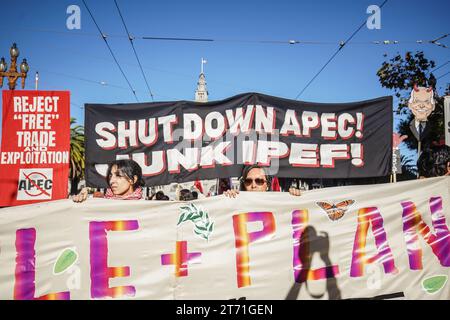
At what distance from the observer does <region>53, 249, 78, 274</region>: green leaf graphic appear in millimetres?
→ 2882

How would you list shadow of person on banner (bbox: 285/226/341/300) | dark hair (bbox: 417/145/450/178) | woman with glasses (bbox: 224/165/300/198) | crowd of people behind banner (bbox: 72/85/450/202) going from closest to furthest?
shadow of person on banner (bbox: 285/226/341/300), crowd of people behind banner (bbox: 72/85/450/202), woman with glasses (bbox: 224/165/300/198), dark hair (bbox: 417/145/450/178)

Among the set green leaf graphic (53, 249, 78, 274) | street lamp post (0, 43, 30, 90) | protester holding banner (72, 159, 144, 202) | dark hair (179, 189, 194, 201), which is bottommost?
green leaf graphic (53, 249, 78, 274)

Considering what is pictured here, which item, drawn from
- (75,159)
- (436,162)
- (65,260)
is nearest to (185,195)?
(65,260)

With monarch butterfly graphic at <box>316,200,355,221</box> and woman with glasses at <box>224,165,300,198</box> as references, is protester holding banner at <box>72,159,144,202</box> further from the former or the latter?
monarch butterfly graphic at <box>316,200,355,221</box>

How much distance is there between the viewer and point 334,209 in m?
3.29

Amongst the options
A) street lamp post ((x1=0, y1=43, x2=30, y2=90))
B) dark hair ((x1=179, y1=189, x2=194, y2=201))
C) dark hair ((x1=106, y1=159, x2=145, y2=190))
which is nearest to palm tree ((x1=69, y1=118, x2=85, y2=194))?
street lamp post ((x1=0, y1=43, x2=30, y2=90))

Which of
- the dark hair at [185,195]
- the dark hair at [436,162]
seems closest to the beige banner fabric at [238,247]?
the dark hair at [436,162]

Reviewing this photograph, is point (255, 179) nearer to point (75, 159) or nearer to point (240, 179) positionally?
point (240, 179)

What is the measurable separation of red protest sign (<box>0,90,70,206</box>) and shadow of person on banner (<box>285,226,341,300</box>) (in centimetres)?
269

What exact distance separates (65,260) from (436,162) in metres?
4.38

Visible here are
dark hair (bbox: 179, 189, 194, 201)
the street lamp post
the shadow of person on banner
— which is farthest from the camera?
the street lamp post

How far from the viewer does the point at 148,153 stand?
3.85 metres
